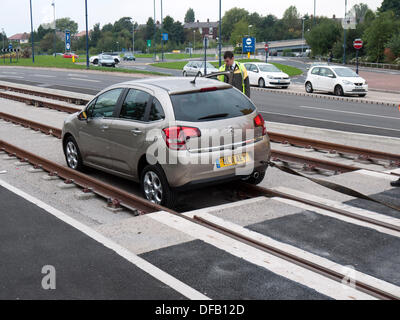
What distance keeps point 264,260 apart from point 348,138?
26.4 feet

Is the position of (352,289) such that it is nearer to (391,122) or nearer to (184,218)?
(184,218)

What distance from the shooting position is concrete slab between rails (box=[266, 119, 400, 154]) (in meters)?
11.4

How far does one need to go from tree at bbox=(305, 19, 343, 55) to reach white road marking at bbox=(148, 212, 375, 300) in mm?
80860

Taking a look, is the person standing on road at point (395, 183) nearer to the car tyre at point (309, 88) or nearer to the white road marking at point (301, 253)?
the white road marking at point (301, 253)

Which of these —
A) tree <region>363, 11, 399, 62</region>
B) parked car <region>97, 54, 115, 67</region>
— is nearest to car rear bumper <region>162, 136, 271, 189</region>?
parked car <region>97, 54, 115, 67</region>

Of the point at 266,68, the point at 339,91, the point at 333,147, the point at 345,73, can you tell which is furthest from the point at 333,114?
the point at 266,68

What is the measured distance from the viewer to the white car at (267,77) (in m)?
30.8

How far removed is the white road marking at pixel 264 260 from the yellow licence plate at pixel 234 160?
0.95 metres

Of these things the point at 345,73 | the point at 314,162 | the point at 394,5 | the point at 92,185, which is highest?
the point at 394,5

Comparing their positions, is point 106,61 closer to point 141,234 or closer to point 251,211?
point 251,211

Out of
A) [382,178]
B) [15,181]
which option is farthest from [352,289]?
[15,181]

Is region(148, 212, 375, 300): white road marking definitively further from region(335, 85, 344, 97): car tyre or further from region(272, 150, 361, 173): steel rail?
region(335, 85, 344, 97): car tyre

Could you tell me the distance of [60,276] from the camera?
15.6ft

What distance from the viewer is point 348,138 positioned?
487 inches
